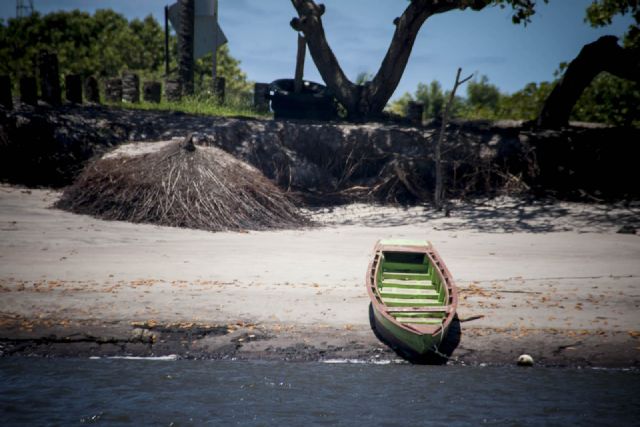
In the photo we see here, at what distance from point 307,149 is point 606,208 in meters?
7.51

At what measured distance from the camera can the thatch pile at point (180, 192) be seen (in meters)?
12.9

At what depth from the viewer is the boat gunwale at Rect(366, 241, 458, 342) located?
6559 millimetres

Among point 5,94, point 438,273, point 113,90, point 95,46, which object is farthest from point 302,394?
point 95,46

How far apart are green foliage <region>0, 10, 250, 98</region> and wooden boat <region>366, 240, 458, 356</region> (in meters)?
33.1

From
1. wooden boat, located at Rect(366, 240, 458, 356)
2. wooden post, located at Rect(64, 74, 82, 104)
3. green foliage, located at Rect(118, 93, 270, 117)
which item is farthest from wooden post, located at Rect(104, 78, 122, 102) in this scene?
wooden boat, located at Rect(366, 240, 458, 356)

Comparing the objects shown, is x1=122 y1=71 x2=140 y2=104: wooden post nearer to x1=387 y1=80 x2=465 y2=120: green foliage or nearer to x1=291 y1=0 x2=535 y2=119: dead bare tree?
x1=291 y1=0 x2=535 y2=119: dead bare tree

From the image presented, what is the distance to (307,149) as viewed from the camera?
17.1 metres

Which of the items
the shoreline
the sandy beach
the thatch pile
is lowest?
the shoreline

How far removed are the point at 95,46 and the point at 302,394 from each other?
41774 mm

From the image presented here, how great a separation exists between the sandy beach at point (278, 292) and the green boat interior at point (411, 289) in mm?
427

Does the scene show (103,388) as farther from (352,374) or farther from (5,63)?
(5,63)

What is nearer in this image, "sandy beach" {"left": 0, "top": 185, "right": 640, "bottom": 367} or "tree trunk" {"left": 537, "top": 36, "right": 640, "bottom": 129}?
"sandy beach" {"left": 0, "top": 185, "right": 640, "bottom": 367}

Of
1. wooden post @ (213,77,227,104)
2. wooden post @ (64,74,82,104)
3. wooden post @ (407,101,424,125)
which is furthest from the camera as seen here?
wooden post @ (213,77,227,104)

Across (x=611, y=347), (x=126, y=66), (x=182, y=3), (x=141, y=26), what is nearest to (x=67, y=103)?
(x=182, y=3)
